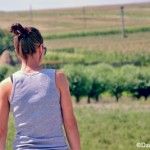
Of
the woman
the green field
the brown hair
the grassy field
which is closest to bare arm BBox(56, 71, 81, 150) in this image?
the woman

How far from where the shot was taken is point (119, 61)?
25297 millimetres

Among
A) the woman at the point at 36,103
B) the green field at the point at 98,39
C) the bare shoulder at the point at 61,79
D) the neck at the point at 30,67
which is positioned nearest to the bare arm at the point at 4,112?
the woman at the point at 36,103

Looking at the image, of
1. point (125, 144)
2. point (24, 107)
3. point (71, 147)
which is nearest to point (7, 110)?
point (24, 107)

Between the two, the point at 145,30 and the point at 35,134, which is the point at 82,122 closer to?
the point at 35,134

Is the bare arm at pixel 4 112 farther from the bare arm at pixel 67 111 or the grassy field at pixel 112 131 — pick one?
the grassy field at pixel 112 131

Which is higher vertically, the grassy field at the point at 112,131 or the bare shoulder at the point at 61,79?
the bare shoulder at the point at 61,79

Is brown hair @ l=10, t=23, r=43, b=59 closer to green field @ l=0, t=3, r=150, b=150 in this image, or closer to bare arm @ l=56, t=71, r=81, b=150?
bare arm @ l=56, t=71, r=81, b=150

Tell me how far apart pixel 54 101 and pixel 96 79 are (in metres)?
19.1

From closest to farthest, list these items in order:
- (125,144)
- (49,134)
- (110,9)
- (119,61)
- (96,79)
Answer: (49,134) → (125,144) → (96,79) → (119,61) → (110,9)

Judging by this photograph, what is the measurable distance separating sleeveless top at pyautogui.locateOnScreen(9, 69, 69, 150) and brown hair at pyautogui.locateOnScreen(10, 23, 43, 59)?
0.10 meters

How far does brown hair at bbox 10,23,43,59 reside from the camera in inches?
103

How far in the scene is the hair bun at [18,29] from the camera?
264cm

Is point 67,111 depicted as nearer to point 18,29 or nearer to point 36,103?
point 36,103

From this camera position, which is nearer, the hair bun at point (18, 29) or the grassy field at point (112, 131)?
the hair bun at point (18, 29)
